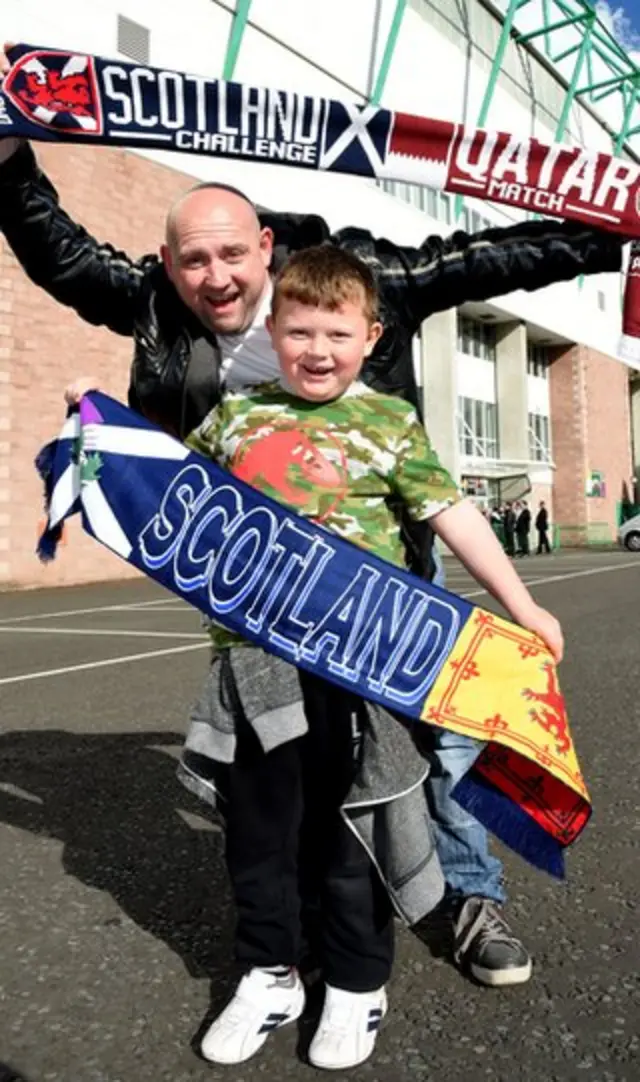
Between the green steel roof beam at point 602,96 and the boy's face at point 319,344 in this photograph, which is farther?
the green steel roof beam at point 602,96

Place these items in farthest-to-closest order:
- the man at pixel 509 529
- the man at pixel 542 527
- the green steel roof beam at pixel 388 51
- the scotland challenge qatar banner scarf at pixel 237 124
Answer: the man at pixel 542 527 → the man at pixel 509 529 → the green steel roof beam at pixel 388 51 → the scotland challenge qatar banner scarf at pixel 237 124

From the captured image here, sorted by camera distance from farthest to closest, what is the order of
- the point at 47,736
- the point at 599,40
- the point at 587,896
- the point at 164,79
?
1. the point at 599,40
2. the point at 47,736
3. the point at 164,79
4. the point at 587,896

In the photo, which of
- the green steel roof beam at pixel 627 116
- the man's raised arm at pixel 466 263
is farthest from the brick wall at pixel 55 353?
the green steel roof beam at pixel 627 116

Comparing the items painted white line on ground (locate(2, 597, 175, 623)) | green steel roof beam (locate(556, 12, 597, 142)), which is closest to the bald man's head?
painted white line on ground (locate(2, 597, 175, 623))

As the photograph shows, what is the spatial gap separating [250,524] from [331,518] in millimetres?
169

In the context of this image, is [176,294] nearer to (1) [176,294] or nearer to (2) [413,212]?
(1) [176,294]

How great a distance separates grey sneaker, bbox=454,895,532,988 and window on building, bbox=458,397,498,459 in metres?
31.9

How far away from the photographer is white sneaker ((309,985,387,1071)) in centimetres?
177

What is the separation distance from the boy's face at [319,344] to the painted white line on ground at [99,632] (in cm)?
700

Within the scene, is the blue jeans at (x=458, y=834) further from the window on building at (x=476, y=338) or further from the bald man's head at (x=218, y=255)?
the window on building at (x=476, y=338)

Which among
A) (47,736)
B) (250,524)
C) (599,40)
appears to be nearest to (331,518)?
(250,524)

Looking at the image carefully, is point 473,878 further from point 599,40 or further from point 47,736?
point 599,40

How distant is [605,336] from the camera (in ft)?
139

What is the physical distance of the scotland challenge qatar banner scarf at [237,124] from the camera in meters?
3.20
